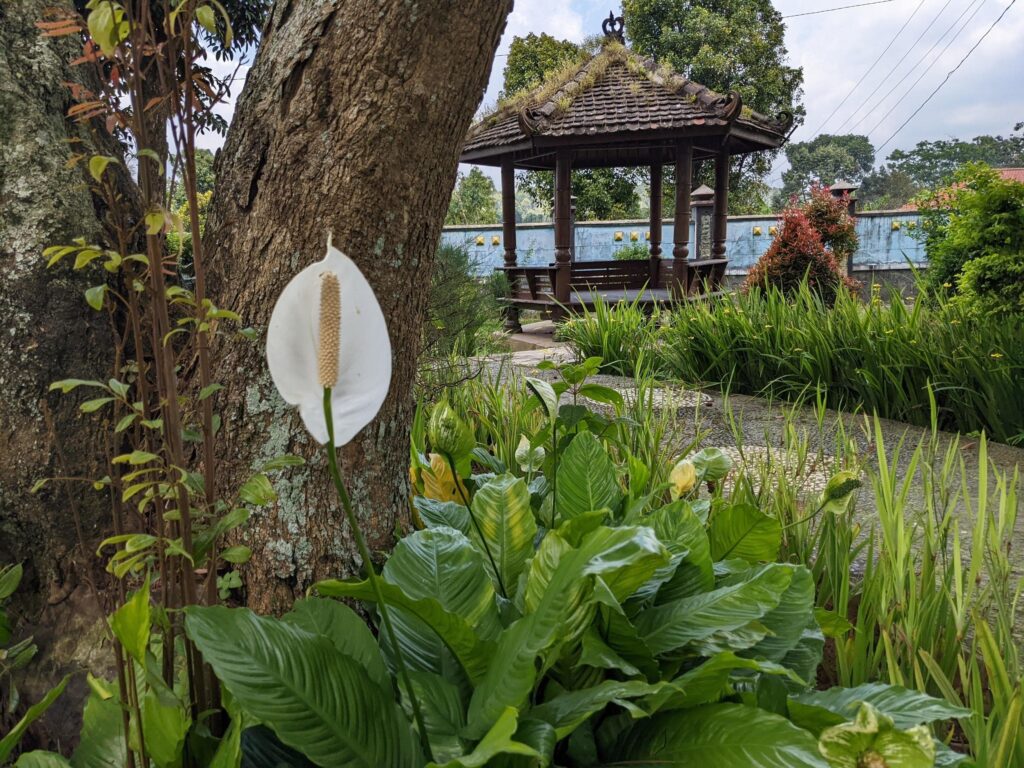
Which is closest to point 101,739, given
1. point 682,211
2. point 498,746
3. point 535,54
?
point 498,746

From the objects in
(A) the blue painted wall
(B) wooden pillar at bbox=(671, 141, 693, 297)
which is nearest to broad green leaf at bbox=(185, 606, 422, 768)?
(B) wooden pillar at bbox=(671, 141, 693, 297)

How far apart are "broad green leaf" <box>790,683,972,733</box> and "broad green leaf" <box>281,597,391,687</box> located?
1.89 ft

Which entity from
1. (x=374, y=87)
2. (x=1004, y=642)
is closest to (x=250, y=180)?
(x=374, y=87)

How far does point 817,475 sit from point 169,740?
2.67 meters

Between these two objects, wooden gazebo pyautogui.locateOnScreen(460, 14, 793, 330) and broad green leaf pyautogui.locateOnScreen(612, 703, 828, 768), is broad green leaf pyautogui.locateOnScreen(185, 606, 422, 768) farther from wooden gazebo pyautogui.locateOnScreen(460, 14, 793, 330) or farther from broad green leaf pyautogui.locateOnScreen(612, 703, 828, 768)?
wooden gazebo pyautogui.locateOnScreen(460, 14, 793, 330)

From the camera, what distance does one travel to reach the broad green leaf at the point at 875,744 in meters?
0.55

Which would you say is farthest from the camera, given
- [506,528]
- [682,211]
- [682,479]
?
[682,211]

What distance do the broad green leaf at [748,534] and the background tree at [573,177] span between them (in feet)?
69.8

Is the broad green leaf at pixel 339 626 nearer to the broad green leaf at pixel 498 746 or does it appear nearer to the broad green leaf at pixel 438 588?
the broad green leaf at pixel 438 588

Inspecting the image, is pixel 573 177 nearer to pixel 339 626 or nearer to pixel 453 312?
pixel 453 312

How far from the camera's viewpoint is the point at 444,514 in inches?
55.8

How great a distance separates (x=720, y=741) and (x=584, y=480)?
0.62m

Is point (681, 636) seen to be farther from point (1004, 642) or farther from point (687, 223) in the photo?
point (687, 223)

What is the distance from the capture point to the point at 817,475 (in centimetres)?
297
